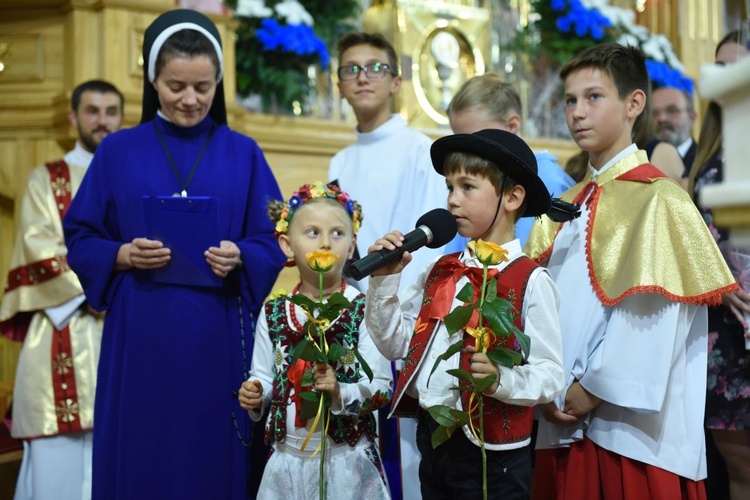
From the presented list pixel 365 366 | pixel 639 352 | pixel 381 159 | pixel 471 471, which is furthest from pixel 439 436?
pixel 381 159

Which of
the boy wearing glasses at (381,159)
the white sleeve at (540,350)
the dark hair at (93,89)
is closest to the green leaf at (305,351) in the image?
the white sleeve at (540,350)

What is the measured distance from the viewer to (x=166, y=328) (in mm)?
3275

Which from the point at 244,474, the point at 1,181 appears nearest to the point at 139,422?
the point at 244,474

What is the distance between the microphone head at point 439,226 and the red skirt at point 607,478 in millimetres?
970

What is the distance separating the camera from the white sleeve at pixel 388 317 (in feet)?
8.61

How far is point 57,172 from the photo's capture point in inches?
191

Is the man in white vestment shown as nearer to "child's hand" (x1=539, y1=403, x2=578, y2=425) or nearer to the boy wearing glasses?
the boy wearing glasses

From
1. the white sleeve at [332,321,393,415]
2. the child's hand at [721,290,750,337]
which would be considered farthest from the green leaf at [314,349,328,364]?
the child's hand at [721,290,750,337]

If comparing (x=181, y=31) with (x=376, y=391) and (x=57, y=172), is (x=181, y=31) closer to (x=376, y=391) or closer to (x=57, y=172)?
(x=376, y=391)

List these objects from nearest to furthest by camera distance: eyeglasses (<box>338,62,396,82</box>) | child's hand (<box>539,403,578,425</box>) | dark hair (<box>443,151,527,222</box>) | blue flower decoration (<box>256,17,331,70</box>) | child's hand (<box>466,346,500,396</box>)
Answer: child's hand (<box>466,346,500,396</box>) < dark hair (<box>443,151,527,222</box>) < child's hand (<box>539,403,578,425</box>) < eyeglasses (<box>338,62,396,82</box>) < blue flower decoration (<box>256,17,331,70</box>)

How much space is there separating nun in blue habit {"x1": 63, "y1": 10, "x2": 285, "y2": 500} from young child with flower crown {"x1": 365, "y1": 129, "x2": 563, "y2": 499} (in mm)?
776

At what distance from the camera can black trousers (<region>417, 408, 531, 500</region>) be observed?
259 cm

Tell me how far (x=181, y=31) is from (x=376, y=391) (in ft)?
4.76

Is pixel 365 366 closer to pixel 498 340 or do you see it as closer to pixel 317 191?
pixel 498 340
